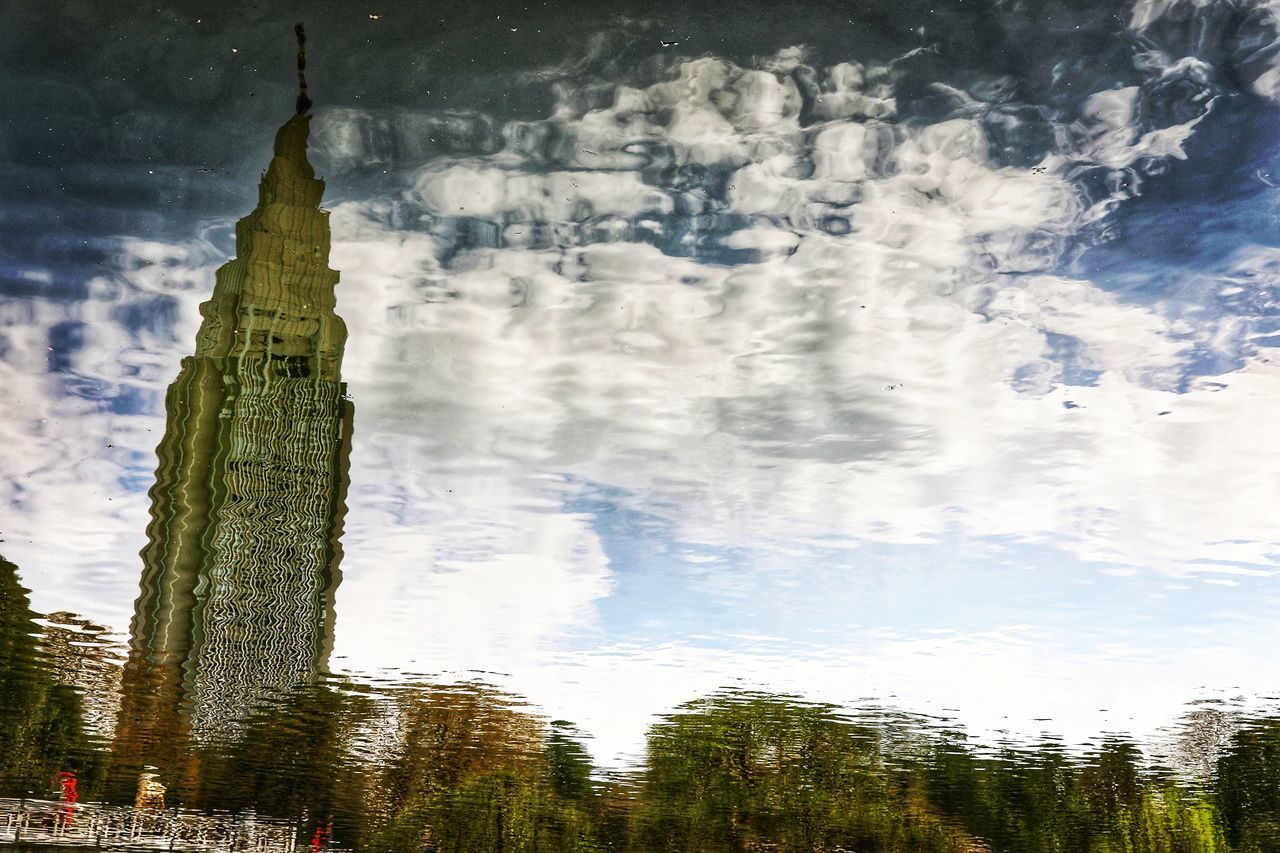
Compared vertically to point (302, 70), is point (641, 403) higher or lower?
lower

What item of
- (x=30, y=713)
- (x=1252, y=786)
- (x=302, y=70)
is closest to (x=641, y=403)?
(x=302, y=70)

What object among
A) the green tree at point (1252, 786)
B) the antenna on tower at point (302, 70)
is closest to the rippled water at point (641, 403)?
the antenna on tower at point (302, 70)

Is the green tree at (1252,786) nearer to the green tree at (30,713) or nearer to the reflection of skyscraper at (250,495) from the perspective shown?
the reflection of skyscraper at (250,495)

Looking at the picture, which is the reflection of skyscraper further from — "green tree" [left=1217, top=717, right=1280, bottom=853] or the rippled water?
"green tree" [left=1217, top=717, right=1280, bottom=853]

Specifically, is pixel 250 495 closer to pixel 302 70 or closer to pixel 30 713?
pixel 30 713

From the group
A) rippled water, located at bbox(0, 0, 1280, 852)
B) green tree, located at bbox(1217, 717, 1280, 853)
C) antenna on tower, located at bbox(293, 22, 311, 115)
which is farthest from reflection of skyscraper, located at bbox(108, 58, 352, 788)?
green tree, located at bbox(1217, 717, 1280, 853)

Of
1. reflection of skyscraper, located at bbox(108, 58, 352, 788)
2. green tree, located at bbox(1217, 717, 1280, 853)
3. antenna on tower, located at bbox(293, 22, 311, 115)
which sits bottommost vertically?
green tree, located at bbox(1217, 717, 1280, 853)
